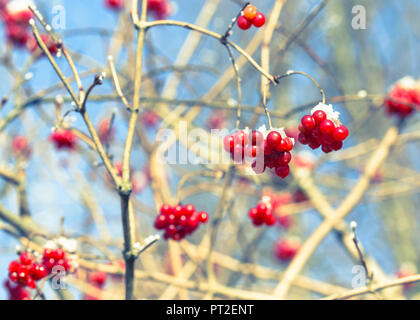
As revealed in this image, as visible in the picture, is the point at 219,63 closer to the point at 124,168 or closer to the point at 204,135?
the point at 204,135

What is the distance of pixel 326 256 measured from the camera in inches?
218

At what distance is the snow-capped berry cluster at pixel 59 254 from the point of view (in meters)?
1.79

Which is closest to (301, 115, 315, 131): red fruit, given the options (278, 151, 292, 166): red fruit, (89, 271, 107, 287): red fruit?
(278, 151, 292, 166): red fruit

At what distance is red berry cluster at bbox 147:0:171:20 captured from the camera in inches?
123

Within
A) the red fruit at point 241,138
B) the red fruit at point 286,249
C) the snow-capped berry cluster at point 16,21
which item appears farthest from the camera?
the red fruit at point 286,249

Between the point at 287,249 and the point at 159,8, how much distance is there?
2361 mm

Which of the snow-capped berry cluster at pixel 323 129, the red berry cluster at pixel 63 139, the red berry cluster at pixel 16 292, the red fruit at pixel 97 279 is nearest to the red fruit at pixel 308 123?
the snow-capped berry cluster at pixel 323 129

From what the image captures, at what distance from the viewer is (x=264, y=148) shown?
147cm

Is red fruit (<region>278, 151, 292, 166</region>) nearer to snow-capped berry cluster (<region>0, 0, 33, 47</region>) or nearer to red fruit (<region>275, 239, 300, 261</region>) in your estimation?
snow-capped berry cluster (<region>0, 0, 33, 47</region>)

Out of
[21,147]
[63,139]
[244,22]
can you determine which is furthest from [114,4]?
[244,22]

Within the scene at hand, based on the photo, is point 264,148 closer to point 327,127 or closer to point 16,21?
point 327,127

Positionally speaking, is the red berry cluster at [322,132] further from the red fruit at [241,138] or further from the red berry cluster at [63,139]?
the red berry cluster at [63,139]
